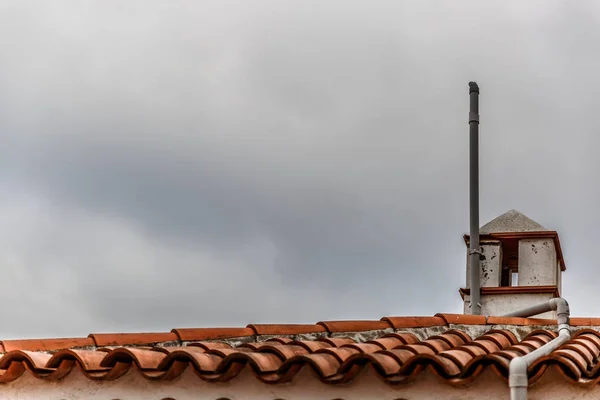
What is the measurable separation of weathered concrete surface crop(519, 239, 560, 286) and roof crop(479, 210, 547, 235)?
0.15 m

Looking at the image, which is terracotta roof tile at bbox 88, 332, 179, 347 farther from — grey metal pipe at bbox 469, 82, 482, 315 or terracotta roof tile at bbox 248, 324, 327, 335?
grey metal pipe at bbox 469, 82, 482, 315

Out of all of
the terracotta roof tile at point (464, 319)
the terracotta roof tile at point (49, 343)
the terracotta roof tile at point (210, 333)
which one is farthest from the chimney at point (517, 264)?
the terracotta roof tile at point (49, 343)

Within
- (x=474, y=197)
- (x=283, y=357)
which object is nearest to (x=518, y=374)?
(x=283, y=357)

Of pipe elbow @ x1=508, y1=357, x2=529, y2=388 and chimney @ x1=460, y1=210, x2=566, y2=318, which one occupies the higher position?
chimney @ x1=460, y1=210, x2=566, y2=318

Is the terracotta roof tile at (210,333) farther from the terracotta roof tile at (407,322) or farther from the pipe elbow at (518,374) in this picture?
the pipe elbow at (518,374)

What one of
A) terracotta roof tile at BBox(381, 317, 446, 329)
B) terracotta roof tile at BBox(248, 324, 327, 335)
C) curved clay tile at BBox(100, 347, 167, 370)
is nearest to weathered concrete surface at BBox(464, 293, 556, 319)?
terracotta roof tile at BBox(381, 317, 446, 329)

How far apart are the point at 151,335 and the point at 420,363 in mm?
2426

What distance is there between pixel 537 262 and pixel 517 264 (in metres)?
0.74

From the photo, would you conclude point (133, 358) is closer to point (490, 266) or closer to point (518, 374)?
point (518, 374)

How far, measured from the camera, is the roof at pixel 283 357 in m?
5.73

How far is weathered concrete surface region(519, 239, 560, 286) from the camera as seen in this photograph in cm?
1020

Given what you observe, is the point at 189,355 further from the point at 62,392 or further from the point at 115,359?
the point at 62,392

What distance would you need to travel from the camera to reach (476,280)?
1024 centimetres

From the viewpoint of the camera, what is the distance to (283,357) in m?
6.07
